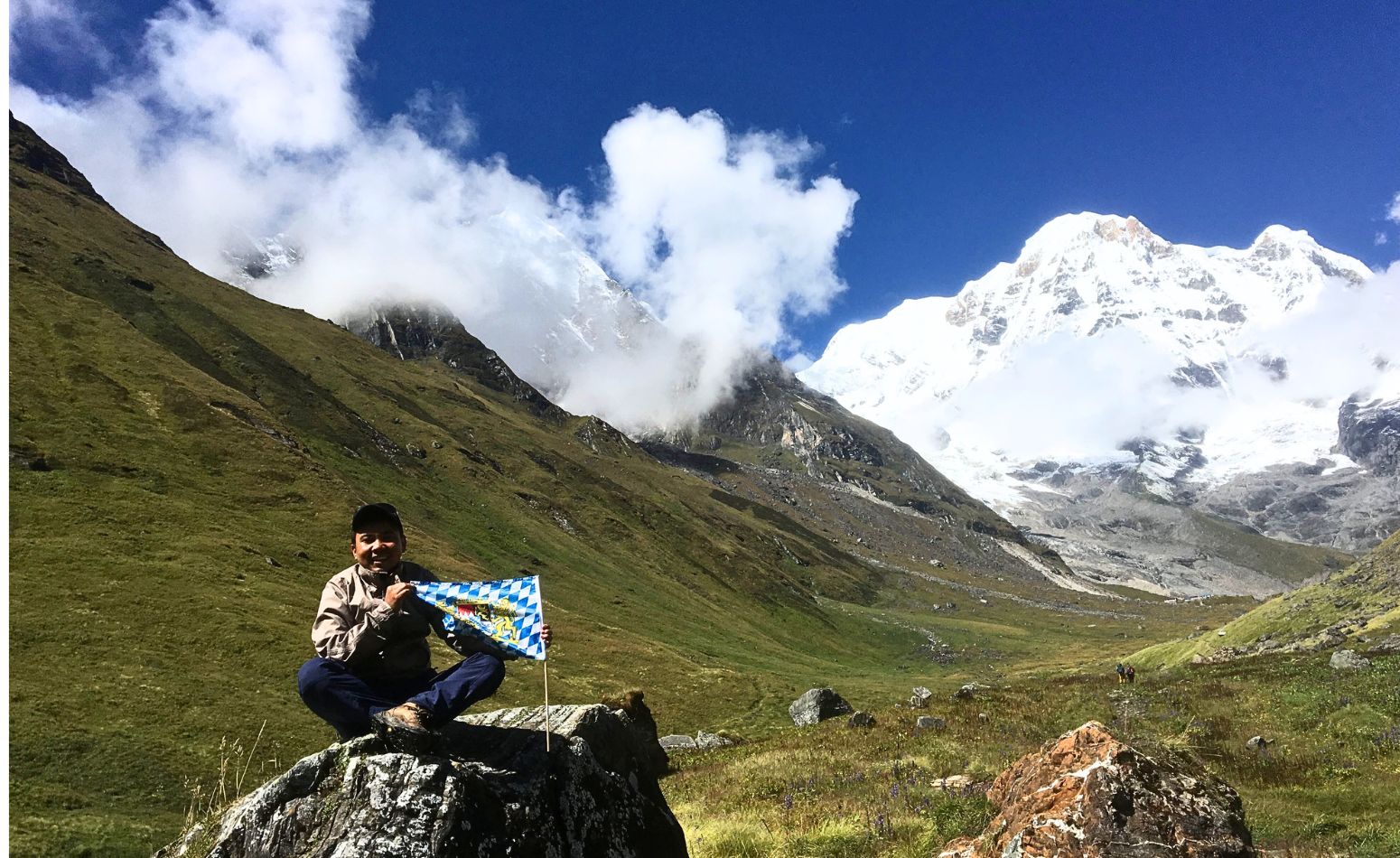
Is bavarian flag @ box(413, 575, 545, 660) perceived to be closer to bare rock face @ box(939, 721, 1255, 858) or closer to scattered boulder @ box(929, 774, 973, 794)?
bare rock face @ box(939, 721, 1255, 858)

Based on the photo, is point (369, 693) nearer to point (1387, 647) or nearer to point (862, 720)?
point (862, 720)

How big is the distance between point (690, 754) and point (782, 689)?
62.3 m

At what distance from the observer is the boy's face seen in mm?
9117

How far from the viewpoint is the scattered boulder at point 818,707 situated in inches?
1781

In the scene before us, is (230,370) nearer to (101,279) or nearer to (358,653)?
(101,279)

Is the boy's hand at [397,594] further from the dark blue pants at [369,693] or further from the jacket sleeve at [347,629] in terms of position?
the dark blue pants at [369,693]

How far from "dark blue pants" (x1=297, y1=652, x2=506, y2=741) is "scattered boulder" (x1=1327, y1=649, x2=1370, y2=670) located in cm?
3764

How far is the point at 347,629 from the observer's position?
859 cm

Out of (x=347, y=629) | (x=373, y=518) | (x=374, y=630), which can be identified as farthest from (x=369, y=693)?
(x=373, y=518)

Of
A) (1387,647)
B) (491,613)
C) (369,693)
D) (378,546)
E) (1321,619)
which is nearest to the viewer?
(369,693)

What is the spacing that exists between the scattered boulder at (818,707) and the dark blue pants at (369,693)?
132ft

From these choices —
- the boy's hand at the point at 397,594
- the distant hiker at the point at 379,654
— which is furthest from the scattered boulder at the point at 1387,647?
the boy's hand at the point at 397,594

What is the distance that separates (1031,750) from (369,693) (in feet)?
61.8

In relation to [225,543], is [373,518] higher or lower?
higher
